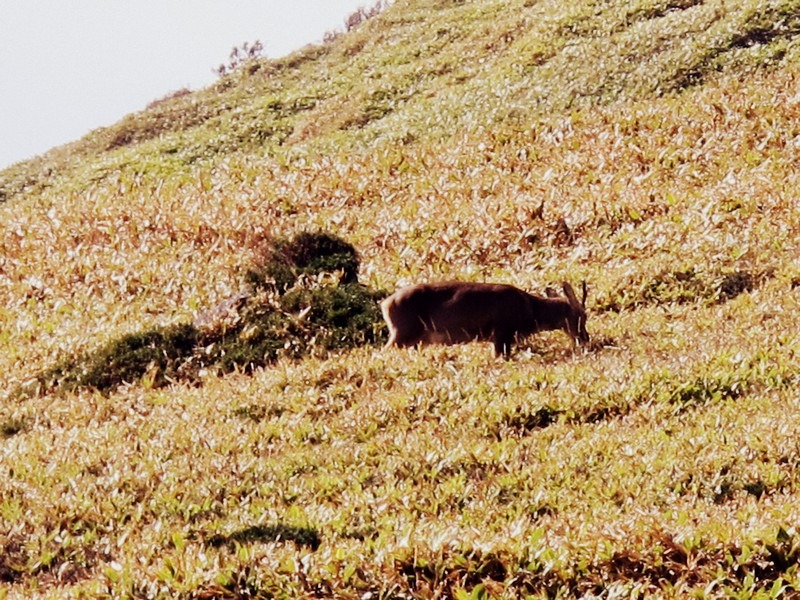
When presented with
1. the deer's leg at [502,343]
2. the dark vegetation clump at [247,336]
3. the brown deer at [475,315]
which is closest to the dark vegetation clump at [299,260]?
the dark vegetation clump at [247,336]

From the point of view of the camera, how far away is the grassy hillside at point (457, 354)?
7.33m

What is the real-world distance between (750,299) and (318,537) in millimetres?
7236

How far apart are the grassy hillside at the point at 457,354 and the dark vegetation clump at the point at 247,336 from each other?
0.07 meters

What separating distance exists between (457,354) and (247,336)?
3.56 metres

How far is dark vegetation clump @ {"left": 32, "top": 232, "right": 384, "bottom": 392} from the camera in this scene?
46.9ft

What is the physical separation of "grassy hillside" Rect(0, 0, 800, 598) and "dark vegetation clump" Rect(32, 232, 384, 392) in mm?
71

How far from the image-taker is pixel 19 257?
824 inches

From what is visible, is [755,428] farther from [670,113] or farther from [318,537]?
[670,113]

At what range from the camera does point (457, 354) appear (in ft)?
40.9

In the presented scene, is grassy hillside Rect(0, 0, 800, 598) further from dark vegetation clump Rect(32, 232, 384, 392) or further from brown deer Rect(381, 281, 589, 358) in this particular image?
brown deer Rect(381, 281, 589, 358)

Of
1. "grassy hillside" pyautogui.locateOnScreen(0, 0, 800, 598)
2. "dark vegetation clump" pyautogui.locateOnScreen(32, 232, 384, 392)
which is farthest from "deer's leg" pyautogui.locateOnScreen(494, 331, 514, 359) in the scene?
"dark vegetation clump" pyautogui.locateOnScreen(32, 232, 384, 392)

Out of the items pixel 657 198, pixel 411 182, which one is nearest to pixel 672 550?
pixel 657 198

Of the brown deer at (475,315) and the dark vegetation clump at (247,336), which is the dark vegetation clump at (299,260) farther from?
the brown deer at (475,315)

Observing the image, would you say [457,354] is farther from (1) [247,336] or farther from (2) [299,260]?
(2) [299,260]
